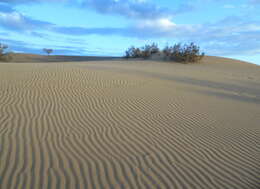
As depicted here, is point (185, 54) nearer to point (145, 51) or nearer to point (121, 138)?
point (145, 51)

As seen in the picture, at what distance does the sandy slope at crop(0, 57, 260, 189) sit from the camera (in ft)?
10.9

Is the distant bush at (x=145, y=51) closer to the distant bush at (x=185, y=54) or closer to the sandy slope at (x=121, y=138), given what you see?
the distant bush at (x=185, y=54)

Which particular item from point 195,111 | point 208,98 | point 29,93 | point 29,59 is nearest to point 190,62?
point 208,98

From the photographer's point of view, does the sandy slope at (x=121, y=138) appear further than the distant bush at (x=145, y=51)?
No

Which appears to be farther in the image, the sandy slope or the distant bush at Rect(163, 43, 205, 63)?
the distant bush at Rect(163, 43, 205, 63)

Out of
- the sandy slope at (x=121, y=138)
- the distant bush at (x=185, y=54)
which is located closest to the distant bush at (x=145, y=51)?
the distant bush at (x=185, y=54)

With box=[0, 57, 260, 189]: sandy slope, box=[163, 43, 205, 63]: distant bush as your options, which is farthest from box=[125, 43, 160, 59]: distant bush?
box=[0, 57, 260, 189]: sandy slope

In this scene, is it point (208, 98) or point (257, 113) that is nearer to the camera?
point (257, 113)

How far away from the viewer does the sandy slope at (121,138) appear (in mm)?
3318

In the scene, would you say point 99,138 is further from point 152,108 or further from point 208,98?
point 208,98

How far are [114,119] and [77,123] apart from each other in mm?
994

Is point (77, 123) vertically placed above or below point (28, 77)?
below

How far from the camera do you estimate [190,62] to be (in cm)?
2342

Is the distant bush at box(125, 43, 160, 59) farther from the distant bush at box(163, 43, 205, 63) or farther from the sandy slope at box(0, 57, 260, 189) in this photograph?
the sandy slope at box(0, 57, 260, 189)
